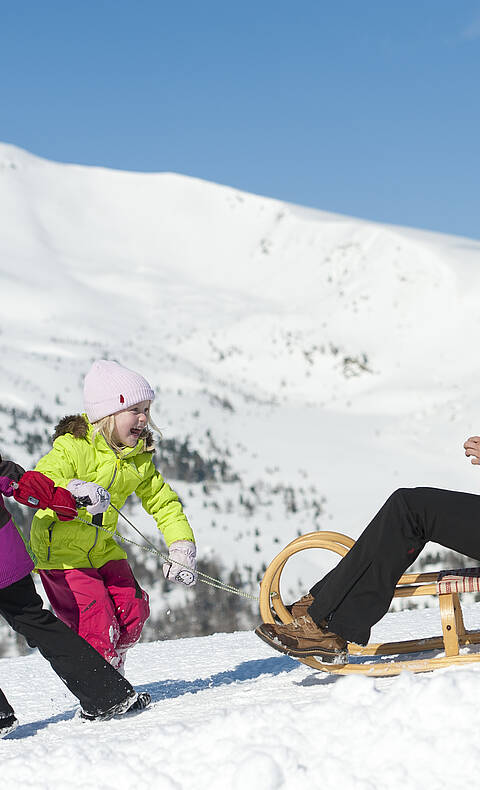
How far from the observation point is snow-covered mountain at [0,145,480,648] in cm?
2405

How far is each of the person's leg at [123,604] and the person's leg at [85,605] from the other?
0.41 feet

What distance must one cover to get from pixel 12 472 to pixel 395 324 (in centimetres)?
4717

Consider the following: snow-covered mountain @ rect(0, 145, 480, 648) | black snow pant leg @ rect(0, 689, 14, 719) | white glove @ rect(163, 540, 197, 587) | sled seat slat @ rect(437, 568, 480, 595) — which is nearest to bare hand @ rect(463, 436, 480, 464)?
sled seat slat @ rect(437, 568, 480, 595)

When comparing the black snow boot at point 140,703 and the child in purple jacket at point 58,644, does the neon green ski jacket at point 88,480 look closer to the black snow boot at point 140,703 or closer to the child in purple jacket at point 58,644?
the child in purple jacket at point 58,644

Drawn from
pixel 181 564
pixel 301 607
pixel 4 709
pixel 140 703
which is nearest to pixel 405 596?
pixel 301 607

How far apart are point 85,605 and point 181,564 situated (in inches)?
17.8

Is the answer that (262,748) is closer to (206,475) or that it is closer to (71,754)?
(71,754)

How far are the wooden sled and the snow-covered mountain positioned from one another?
564 inches

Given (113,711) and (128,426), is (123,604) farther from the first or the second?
(128,426)

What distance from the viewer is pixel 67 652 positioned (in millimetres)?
3367

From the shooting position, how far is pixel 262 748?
2385 millimetres

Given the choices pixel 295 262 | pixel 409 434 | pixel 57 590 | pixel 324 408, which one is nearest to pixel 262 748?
pixel 57 590

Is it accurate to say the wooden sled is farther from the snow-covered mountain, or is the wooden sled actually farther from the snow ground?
the snow-covered mountain

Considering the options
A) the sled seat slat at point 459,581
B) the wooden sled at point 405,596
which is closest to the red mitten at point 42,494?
the wooden sled at point 405,596
